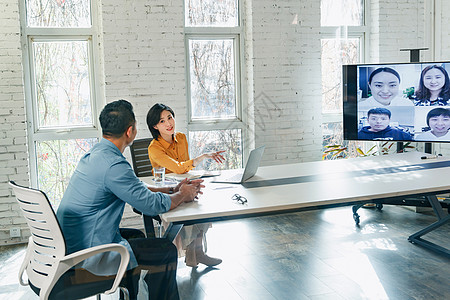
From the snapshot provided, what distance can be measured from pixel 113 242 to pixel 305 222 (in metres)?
3.09

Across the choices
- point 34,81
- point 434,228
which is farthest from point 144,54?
point 434,228

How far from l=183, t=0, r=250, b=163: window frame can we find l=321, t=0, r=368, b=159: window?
1.08 metres

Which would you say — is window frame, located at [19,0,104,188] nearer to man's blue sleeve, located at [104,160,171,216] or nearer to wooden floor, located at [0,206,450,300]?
wooden floor, located at [0,206,450,300]

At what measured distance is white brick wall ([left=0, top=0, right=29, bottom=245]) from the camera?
15.8ft

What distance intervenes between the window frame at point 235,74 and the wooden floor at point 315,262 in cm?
115

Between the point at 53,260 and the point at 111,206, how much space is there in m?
0.40

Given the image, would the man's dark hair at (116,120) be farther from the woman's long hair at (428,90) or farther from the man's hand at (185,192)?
the woman's long hair at (428,90)

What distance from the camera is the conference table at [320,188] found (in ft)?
9.55

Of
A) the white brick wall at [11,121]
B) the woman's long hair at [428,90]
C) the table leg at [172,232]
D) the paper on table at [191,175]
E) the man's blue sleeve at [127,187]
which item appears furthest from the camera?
the woman's long hair at [428,90]

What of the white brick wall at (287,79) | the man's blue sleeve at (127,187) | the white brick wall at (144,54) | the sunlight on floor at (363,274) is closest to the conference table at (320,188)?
the man's blue sleeve at (127,187)

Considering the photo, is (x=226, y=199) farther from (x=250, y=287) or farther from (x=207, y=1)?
(x=207, y=1)

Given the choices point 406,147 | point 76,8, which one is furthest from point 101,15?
point 406,147

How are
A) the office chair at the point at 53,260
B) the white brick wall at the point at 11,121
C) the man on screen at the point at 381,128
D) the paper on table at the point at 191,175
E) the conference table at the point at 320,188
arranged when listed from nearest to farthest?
the office chair at the point at 53,260
the conference table at the point at 320,188
the paper on table at the point at 191,175
the white brick wall at the point at 11,121
the man on screen at the point at 381,128

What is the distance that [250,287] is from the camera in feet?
12.3
